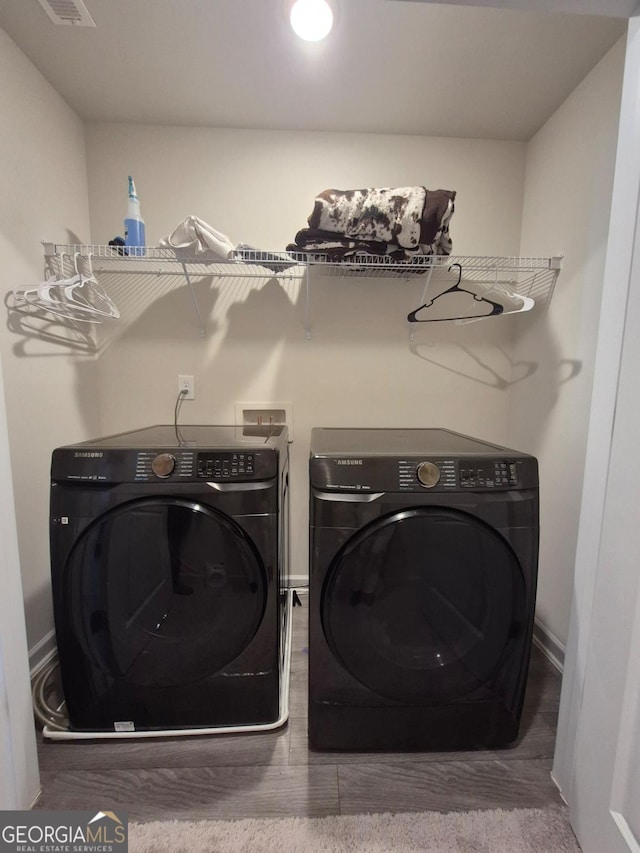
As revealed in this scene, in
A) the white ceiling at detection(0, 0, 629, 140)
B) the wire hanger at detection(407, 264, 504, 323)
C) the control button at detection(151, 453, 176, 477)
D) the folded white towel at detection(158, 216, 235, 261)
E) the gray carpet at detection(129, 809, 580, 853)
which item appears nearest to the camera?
the gray carpet at detection(129, 809, 580, 853)

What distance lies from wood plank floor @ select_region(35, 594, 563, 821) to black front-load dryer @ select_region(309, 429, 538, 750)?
2.3 inches

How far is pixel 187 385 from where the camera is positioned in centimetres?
164

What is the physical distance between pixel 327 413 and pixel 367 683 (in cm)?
105

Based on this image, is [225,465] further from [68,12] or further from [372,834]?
[68,12]

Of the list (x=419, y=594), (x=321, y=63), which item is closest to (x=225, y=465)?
(x=419, y=594)

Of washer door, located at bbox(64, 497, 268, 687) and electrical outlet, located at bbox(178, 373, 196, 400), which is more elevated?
electrical outlet, located at bbox(178, 373, 196, 400)

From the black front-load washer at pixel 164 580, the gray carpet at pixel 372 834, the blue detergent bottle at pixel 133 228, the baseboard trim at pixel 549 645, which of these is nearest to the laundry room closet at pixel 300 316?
the baseboard trim at pixel 549 645

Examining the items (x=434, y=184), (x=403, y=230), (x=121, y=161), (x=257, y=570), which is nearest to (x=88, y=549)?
(x=257, y=570)

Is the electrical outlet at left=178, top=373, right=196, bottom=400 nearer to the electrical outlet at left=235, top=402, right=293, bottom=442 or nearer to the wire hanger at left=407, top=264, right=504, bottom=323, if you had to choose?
the electrical outlet at left=235, top=402, right=293, bottom=442

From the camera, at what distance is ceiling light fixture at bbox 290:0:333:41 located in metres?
1.05

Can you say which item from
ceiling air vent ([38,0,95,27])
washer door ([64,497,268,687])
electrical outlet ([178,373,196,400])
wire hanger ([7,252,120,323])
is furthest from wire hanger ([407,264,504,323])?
ceiling air vent ([38,0,95,27])

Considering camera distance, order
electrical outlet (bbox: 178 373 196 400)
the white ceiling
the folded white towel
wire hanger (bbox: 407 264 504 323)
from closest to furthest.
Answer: the white ceiling, the folded white towel, wire hanger (bbox: 407 264 504 323), electrical outlet (bbox: 178 373 196 400)

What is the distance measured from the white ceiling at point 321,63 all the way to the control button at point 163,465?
1349mm

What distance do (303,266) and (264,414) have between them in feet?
2.25
